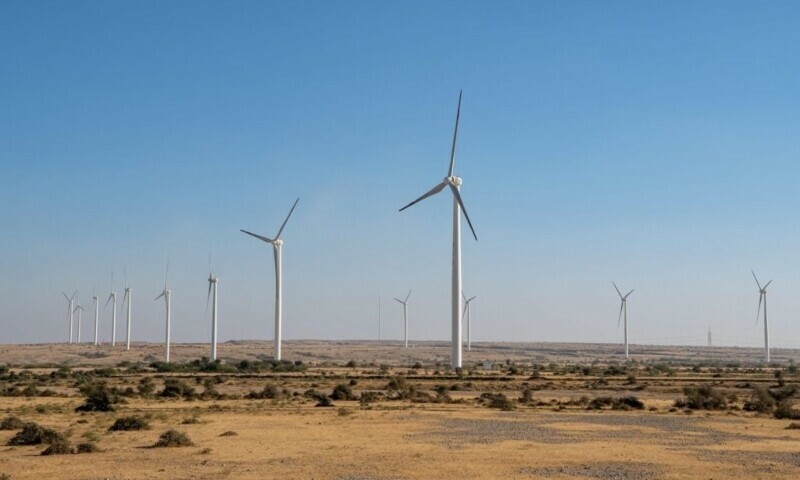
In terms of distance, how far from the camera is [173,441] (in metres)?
34.0

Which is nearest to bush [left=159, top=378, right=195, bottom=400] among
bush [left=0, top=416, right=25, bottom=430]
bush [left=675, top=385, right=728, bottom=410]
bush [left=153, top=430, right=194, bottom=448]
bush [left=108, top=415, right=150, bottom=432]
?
bush [left=0, top=416, right=25, bottom=430]

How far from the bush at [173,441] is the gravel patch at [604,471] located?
41.3 feet

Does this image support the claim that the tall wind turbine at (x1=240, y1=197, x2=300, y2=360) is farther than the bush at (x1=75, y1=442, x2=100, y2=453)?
Yes

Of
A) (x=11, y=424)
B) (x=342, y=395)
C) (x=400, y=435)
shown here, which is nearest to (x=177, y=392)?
(x=342, y=395)

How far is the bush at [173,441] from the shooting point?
33.9 m

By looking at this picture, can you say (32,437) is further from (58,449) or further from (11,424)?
(11,424)

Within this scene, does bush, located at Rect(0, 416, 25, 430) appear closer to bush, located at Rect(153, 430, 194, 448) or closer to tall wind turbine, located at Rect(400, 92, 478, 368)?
bush, located at Rect(153, 430, 194, 448)

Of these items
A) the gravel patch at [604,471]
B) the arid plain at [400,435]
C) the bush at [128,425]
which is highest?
the bush at [128,425]

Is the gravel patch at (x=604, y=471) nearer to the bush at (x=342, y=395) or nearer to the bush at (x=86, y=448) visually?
the bush at (x=86, y=448)

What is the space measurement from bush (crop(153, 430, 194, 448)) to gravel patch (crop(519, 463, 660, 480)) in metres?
12.6

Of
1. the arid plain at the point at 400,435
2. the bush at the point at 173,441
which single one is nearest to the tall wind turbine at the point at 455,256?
the arid plain at the point at 400,435

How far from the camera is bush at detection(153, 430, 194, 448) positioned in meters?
33.9

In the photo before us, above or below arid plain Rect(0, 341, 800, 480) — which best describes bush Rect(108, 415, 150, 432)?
above

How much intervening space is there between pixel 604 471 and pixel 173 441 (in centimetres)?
1506
